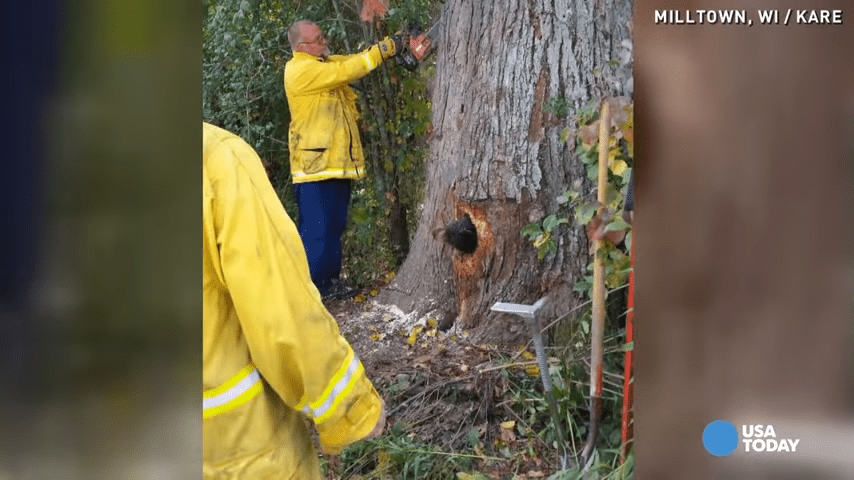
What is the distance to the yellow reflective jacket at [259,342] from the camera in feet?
7.31

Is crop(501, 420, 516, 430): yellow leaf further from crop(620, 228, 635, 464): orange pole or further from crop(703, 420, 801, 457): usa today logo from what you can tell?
crop(703, 420, 801, 457): usa today logo

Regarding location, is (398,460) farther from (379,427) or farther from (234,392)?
(234,392)

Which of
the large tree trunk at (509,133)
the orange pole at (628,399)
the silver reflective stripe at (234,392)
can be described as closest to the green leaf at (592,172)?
the large tree trunk at (509,133)

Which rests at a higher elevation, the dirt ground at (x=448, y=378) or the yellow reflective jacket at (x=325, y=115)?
the yellow reflective jacket at (x=325, y=115)

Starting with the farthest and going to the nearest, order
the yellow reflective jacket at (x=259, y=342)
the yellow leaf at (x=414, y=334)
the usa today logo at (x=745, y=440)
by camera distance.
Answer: the yellow leaf at (x=414, y=334), the usa today logo at (x=745, y=440), the yellow reflective jacket at (x=259, y=342)

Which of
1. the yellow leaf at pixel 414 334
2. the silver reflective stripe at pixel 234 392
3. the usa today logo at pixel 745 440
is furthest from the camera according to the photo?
the yellow leaf at pixel 414 334

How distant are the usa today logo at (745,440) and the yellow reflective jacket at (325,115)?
1.19m

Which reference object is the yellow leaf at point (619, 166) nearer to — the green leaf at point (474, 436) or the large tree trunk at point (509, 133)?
the large tree trunk at point (509, 133)

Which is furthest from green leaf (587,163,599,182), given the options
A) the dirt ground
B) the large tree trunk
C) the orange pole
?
the dirt ground

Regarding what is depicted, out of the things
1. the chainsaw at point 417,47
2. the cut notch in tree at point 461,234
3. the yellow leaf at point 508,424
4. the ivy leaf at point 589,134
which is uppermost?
the chainsaw at point 417,47

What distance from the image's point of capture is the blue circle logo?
2527mm

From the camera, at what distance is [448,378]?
271 cm

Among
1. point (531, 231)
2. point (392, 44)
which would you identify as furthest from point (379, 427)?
point (392, 44)

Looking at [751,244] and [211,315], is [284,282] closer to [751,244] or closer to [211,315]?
[211,315]
